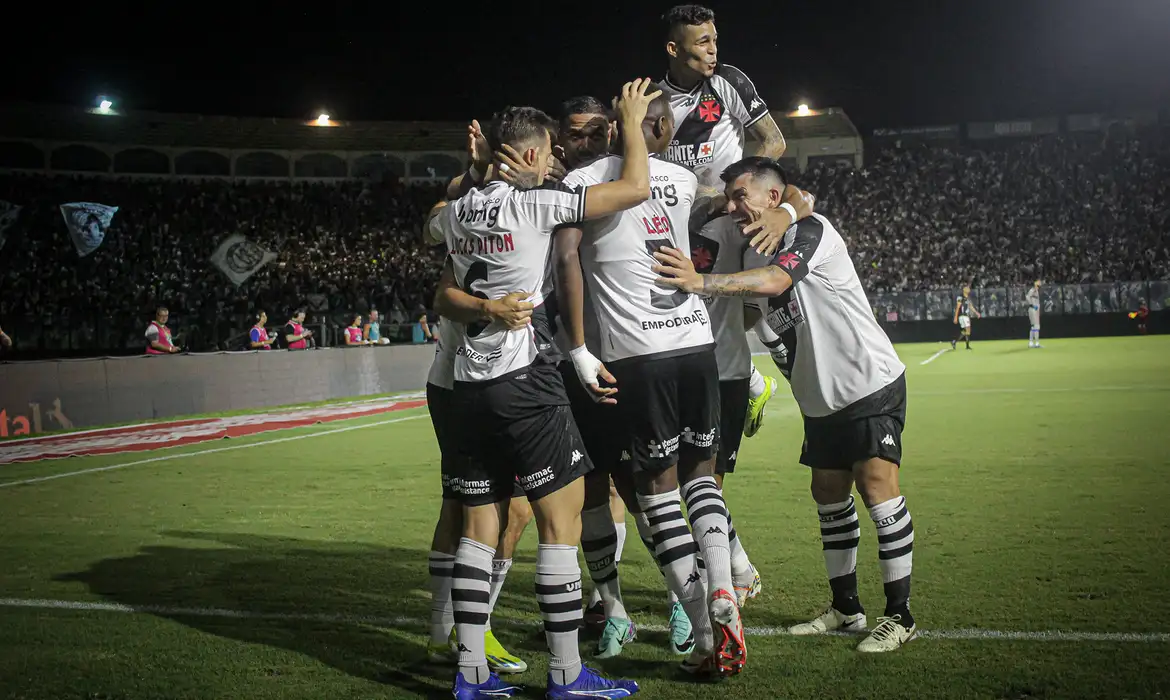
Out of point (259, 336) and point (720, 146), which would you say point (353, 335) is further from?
point (720, 146)

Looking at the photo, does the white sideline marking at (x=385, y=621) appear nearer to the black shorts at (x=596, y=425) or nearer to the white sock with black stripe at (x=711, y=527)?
the white sock with black stripe at (x=711, y=527)

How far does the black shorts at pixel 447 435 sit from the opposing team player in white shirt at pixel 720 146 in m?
1.53

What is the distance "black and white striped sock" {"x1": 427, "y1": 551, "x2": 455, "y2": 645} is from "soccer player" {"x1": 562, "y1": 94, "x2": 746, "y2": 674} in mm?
1016

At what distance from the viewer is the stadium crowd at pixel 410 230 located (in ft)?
124

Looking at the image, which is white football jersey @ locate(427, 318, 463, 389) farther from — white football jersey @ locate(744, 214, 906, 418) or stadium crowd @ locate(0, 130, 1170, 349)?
stadium crowd @ locate(0, 130, 1170, 349)

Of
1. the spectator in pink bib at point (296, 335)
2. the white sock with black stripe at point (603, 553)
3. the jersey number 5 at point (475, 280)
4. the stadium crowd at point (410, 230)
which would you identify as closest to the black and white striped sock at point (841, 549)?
the white sock with black stripe at point (603, 553)

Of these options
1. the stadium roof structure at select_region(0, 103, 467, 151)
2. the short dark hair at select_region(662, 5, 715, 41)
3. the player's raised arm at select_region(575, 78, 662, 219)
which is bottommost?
the player's raised arm at select_region(575, 78, 662, 219)

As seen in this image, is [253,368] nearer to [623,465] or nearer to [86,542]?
[86,542]

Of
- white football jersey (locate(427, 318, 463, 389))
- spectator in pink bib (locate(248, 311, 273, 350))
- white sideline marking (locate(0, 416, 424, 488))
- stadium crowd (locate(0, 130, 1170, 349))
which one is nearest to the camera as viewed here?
white football jersey (locate(427, 318, 463, 389))

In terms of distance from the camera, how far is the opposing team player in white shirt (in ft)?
18.4

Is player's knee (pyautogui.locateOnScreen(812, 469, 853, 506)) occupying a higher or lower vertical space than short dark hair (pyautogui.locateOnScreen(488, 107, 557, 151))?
lower

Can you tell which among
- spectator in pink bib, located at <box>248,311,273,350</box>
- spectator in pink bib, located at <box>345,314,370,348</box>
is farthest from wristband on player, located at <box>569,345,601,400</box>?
spectator in pink bib, located at <box>345,314,370,348</box>

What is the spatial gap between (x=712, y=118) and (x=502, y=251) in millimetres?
2097

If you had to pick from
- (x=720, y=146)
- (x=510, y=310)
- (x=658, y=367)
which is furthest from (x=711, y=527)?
(x=720, y=146)
